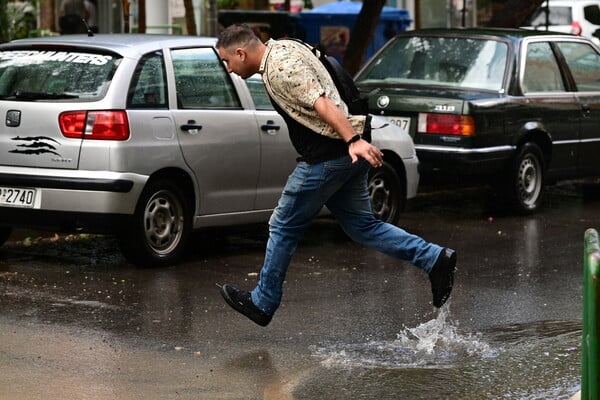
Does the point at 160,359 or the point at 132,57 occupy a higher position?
the point at 132,57

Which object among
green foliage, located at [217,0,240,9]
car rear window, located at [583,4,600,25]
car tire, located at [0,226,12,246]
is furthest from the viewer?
green foliage, located at [217,0,240,9]

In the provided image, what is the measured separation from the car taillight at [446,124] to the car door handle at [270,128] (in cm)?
223

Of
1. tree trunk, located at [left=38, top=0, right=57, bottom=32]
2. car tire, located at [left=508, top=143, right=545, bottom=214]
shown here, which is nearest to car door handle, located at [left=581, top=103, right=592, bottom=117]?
car tire, located at [left=508, top=143, right=545, bottom=214]

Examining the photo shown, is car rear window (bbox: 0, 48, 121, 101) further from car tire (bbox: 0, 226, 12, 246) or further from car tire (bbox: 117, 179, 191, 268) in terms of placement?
car tire (bbox: 0, 226, 12, 246)

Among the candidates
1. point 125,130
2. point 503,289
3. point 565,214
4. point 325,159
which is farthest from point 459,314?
point 565,214

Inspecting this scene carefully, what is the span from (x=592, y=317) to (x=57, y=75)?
601 centimetres

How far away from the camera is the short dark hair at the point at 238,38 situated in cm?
684

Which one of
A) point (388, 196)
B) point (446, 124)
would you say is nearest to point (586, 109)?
point (446, 124)

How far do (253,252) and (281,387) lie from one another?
4.28 meters

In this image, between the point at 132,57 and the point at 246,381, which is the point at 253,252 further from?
the point at 246,381

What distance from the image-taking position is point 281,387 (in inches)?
242

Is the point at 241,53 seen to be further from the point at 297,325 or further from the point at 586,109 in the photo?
the point at 586,109

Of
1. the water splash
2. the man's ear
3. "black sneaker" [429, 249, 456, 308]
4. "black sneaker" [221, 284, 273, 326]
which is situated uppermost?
the man's ear

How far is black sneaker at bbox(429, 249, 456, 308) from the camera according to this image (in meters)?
7.11
